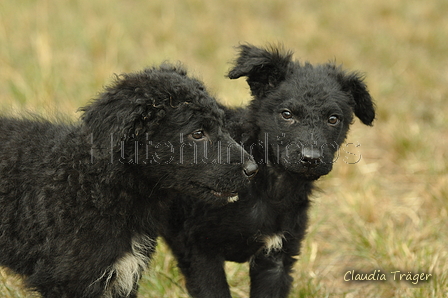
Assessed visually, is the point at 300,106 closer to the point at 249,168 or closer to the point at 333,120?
the point at 333,120

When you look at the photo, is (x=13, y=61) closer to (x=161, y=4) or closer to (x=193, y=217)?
(x=161, y=4)

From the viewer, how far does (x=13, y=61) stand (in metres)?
7.61

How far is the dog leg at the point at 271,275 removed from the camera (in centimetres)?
384

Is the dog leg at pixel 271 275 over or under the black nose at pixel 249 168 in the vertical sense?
under

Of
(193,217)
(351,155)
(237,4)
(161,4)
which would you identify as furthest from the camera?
(237,4)

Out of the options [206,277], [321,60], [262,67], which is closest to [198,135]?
[262,67]

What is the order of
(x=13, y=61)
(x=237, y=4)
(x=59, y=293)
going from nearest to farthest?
(x=59, y=293) → (x=13, y=61) → (x=237, y=4)

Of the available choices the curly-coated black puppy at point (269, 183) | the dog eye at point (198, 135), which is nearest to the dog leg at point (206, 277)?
the curly-coated black puppy at point (269, 183)

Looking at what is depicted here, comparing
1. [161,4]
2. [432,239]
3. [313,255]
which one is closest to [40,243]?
[313,255]

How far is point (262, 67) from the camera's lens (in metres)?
3.94

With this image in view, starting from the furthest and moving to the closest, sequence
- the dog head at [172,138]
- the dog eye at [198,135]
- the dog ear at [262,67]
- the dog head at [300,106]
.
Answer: the dog ear at [262,67]
the dog head at [300,106]
the dog eye at [198,135]
the dog head at [172,138]

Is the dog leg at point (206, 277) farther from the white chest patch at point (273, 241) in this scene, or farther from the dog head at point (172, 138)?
the dog head at point (172, 138)

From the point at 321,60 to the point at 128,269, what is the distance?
25.7ft

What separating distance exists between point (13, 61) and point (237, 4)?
243 inches
